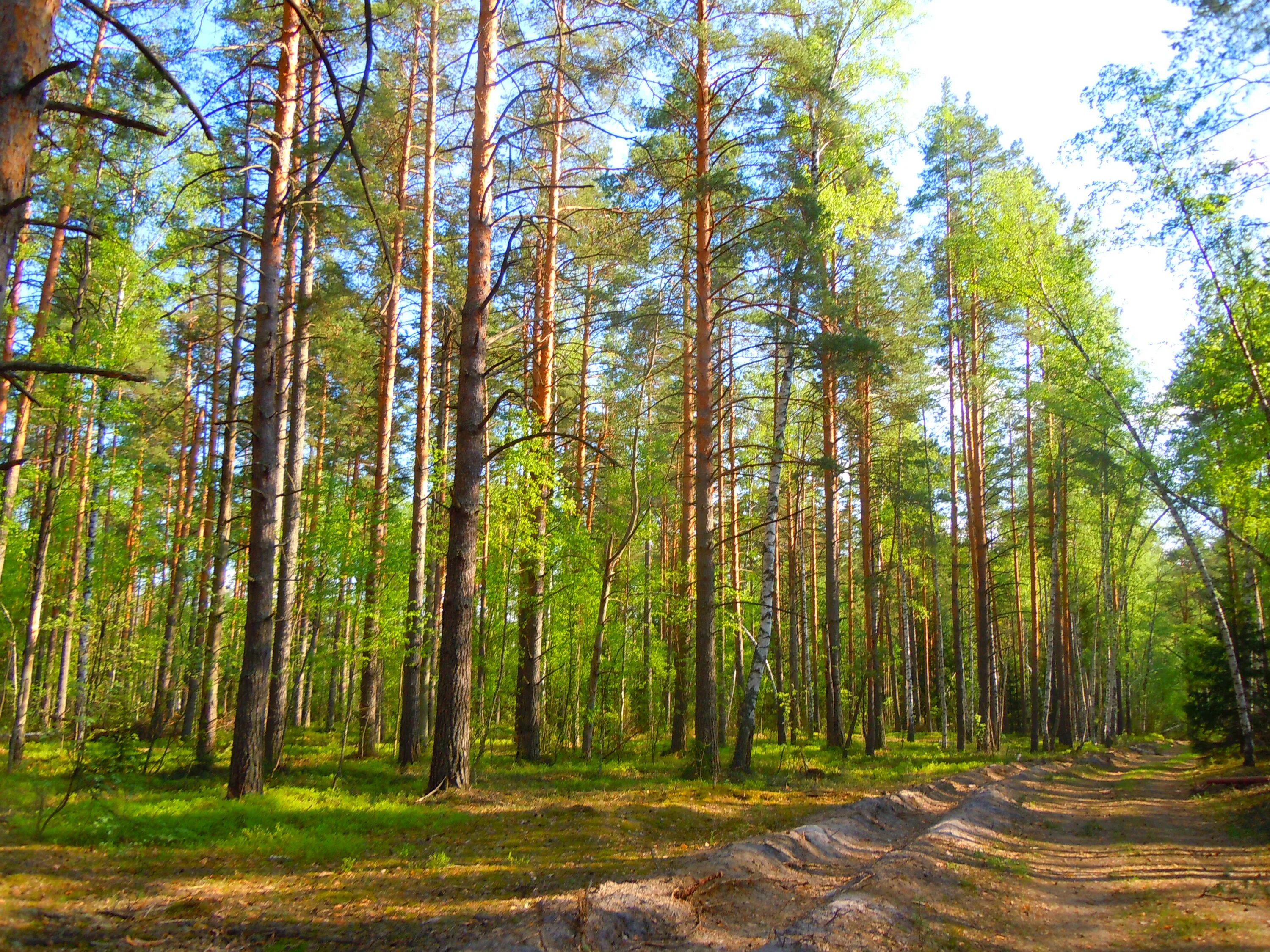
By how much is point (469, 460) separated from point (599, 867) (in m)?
4.64

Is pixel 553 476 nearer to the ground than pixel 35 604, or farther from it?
farther from it

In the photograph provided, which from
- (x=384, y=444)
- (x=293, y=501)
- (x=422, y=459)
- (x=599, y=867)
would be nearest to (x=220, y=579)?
(x=293, y=501)

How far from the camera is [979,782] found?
1392 centimetres

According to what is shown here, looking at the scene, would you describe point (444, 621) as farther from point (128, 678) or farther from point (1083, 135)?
point (1083, 135)

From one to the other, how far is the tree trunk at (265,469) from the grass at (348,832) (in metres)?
0.79

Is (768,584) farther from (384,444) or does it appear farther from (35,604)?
(35,604)

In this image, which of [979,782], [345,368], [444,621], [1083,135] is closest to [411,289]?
[345,368]

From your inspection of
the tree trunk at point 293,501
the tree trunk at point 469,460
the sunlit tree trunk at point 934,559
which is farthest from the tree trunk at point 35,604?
the sunlit tree trunk at point 934,559

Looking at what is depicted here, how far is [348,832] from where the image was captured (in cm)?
763

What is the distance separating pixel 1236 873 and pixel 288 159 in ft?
44.7

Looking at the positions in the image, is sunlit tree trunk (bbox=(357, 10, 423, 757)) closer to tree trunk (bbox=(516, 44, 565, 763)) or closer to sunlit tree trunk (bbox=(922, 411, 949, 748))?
tree trunk (bbox=(516, 44, 565, 763))

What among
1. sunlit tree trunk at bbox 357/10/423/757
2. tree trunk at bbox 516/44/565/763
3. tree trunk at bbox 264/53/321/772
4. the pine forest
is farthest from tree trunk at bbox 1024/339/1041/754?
tree trunk at bbox 264/53/321/772

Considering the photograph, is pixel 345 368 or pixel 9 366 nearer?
pixel 9 366

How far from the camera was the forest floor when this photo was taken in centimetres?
475
